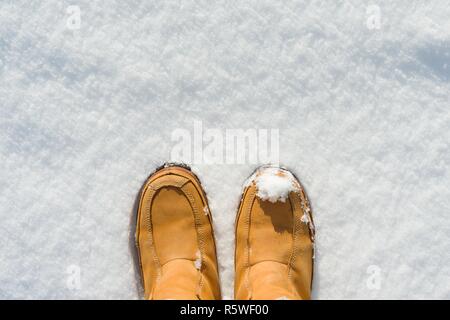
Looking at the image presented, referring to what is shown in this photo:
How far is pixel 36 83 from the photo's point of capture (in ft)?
4.04

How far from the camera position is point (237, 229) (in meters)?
1.22

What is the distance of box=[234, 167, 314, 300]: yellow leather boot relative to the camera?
1.19 m

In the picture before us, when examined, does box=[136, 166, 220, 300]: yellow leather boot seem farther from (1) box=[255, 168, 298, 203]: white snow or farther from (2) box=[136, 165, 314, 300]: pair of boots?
(1) box=[255, 168, 298, 203]: white snow

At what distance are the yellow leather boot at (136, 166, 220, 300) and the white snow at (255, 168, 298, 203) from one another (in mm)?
139

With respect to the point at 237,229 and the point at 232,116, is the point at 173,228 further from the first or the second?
the point at 232,116

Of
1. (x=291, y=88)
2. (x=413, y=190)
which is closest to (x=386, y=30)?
(x=291, y=88)

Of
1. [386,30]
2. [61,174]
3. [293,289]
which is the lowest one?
[293,289]

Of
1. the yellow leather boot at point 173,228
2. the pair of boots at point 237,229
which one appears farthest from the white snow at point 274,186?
the yellow leather boot at point 173,228

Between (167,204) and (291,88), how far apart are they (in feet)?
1.32

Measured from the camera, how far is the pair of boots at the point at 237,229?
1.19 meters

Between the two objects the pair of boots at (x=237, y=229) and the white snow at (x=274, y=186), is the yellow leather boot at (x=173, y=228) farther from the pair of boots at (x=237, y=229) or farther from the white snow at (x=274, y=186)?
the white snow at (x=274, y=186)

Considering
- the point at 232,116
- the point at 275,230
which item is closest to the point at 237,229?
the point at 275,230

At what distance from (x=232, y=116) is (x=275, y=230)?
29 centimetres

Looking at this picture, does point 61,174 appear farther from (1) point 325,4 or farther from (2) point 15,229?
(1) point 325,4
